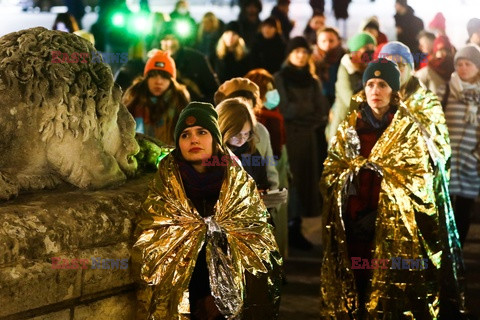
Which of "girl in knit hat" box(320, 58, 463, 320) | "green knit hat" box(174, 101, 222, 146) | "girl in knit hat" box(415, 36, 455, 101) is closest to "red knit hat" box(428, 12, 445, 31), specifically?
"girl in knit hat" box(415, 36, 455, 101)

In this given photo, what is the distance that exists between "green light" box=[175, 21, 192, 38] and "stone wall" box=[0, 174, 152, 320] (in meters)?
8.14

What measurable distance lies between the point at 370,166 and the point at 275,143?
7.55 ft

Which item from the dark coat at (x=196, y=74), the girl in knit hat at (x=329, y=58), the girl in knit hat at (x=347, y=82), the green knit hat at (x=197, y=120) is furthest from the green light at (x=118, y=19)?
the green knit hat at (x=197, y=120)

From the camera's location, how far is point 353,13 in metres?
18.9

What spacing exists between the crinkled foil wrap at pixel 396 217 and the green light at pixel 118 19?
6.49 m

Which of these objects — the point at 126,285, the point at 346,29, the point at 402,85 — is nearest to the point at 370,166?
the point at 402,85

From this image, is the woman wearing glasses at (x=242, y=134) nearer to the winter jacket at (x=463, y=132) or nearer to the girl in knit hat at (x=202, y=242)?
the girl in knit hat at (x=202, y=242)

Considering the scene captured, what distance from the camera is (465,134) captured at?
30.7 feet

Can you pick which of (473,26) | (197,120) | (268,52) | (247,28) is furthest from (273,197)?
(247,28)

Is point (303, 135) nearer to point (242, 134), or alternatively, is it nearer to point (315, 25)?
point (242, 134)

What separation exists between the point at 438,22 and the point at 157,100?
670 cm

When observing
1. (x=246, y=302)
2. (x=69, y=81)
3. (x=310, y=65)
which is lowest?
(x=246, y=302)

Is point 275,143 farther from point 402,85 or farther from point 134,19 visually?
point 134,19

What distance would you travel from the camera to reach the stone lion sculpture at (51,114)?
4.62 meters
